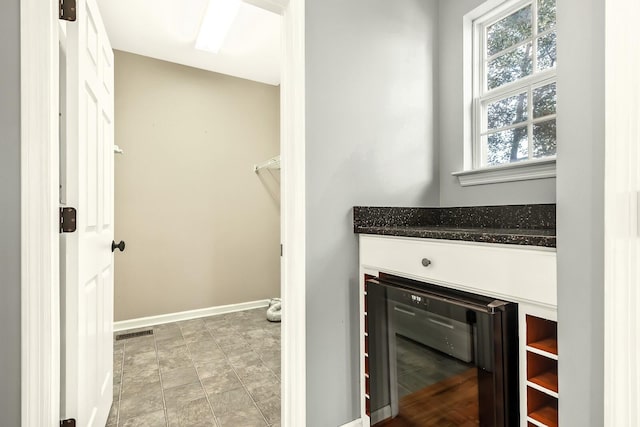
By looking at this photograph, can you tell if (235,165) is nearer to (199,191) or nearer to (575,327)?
(199,191)

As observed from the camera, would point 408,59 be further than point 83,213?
Yes

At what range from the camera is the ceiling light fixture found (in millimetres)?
2338

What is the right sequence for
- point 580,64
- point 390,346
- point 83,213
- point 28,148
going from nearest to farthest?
point 580,64, point 28,148, point 83,213, point 390,346

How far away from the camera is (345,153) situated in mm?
1591

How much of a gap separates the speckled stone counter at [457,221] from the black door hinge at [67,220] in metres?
1.15

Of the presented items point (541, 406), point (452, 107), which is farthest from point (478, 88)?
point (541, 406)

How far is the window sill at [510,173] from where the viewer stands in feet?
5.00

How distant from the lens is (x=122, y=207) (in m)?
3.09

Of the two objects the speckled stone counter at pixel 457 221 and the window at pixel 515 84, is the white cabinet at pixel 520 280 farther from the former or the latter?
the window at pixel 515 84

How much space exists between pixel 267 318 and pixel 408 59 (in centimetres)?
268

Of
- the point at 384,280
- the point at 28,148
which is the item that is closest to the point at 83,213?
the point at 28,148

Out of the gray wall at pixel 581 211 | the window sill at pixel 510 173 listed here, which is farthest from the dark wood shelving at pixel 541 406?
the window sill at pixel 510 173

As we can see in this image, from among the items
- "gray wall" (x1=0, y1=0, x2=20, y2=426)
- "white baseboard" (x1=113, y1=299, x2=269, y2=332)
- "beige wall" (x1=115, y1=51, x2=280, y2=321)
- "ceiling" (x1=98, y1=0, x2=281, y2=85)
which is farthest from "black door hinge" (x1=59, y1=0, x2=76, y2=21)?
"white baseboard" (x1=113, y1=299, x2=269, y2=332)
